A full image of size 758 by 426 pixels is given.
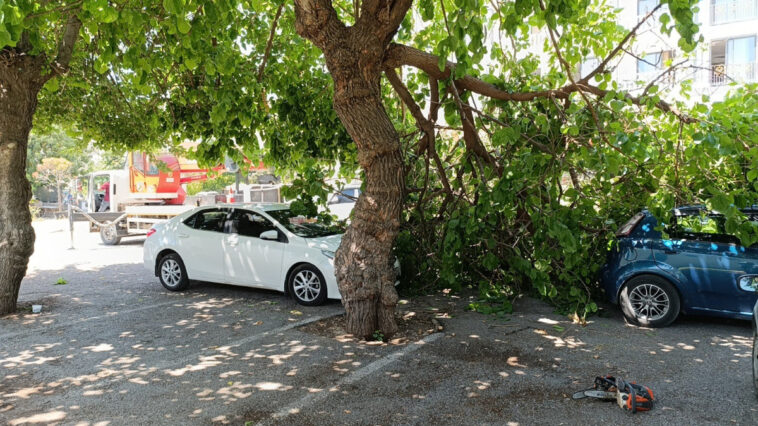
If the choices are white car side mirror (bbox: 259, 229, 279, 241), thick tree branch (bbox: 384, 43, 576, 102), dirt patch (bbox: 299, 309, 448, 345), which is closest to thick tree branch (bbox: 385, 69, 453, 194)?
thick tree branch (bbox: 384, 43, 576, 102)

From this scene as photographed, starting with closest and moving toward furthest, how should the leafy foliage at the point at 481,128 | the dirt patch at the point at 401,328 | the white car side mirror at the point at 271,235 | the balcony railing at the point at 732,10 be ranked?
the leafy foliage at the point at 481,128 → the dirt patch at the point at 401,328 → the white car side mirror at the point at 271,235 → the balcony railing at the point at 732,10

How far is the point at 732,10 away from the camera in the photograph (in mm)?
22281

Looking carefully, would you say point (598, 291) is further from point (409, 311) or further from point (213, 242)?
point (213, 242)

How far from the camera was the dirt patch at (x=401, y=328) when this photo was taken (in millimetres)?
6711

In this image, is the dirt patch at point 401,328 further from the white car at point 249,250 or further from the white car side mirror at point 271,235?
the white car side mirror at point 271,235

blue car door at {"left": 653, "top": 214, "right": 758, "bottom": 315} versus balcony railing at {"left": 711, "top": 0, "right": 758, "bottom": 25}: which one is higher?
balcony railing at {"left": 711, "top": 0, "right": 758, "bottom": 25}

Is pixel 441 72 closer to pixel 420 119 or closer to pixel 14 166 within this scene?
pixel 420 119

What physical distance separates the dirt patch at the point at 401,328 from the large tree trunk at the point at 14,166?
450cm

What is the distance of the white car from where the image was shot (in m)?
8.66

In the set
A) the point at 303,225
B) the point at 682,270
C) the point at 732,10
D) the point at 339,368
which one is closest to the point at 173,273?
the point at 303,225

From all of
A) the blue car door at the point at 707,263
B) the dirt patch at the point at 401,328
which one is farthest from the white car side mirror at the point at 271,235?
the blue car door at the point at 707,263

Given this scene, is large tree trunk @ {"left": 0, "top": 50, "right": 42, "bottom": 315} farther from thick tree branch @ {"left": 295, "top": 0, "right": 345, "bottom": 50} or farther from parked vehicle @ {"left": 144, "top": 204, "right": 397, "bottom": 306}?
thick tree branch @ {"left": 295, "top": 0, "right": 345, "bottom": 50}

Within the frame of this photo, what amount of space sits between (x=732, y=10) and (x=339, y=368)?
2418 centimetres

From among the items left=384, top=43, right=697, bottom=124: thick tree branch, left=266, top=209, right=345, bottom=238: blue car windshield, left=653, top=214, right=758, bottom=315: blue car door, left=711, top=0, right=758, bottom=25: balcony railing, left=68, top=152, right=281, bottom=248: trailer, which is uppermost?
left=711, top=0, right=758, bottom=25: balcony railing
